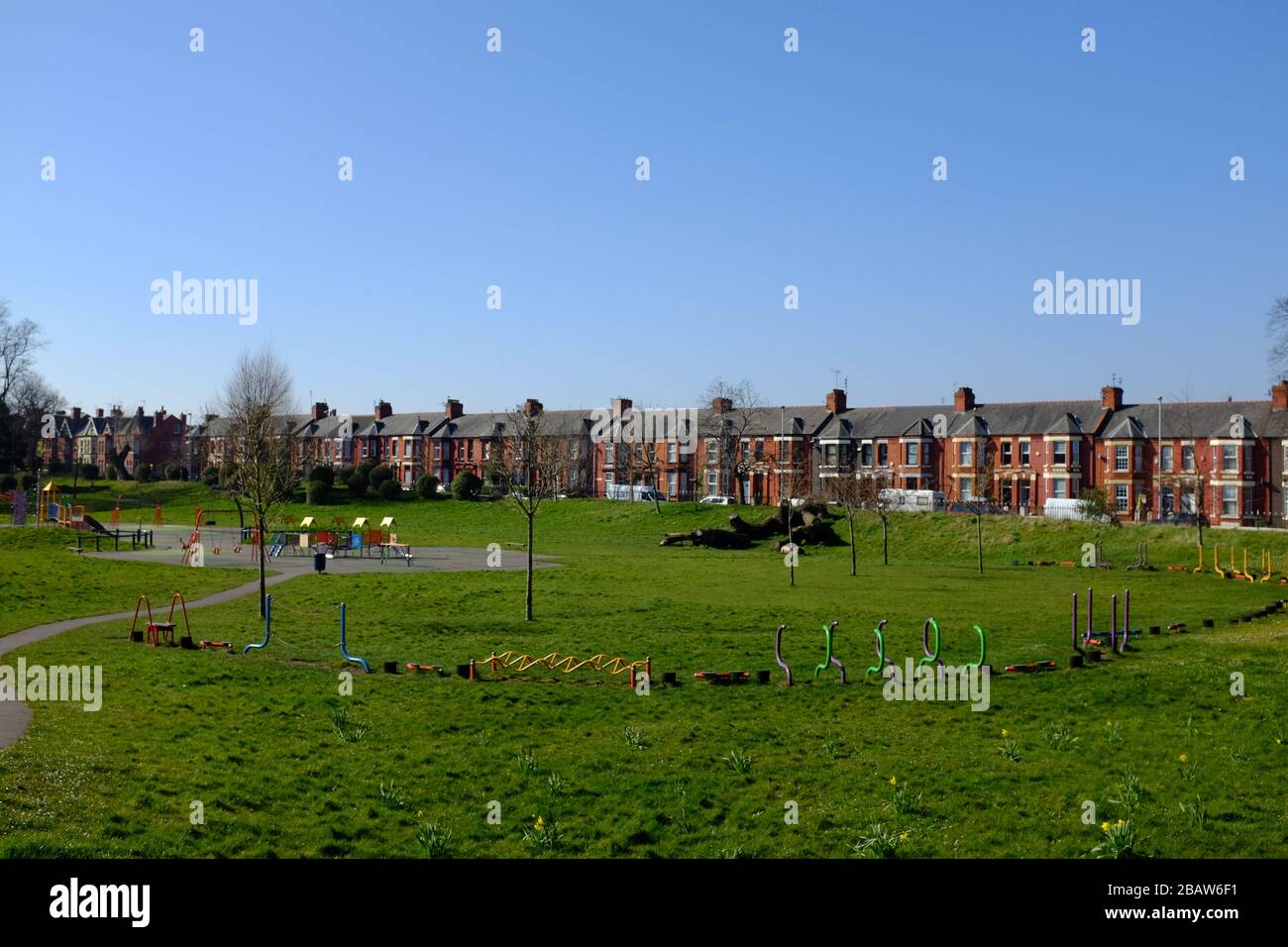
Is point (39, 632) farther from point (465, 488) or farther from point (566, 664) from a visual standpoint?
point (465, 488)

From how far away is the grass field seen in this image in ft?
36.8

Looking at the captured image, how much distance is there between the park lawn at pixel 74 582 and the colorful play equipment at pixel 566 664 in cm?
1160

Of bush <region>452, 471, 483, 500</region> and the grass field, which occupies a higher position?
bush <region>452, 471, 483, 500</region>

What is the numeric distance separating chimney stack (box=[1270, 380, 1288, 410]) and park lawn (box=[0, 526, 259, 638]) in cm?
6384

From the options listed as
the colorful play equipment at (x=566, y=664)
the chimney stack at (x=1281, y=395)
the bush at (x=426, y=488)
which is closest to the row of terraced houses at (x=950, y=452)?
the chimney stack at (x=1281, y=395)

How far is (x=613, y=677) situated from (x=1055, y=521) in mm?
43774

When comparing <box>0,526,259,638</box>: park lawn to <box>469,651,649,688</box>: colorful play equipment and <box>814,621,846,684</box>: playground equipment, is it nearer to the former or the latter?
<box>469,651,649,688</box>: colorful play equipment

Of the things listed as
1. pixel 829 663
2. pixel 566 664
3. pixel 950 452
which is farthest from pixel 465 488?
pixel 829 663

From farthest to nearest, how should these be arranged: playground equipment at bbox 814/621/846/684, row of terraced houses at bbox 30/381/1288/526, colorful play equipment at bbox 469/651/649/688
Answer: row of terraced houses at bbox 30/381/1288/526, colorful play equipment at bbox 469/651/649/688, playground equipment at bbox 814/621/846/684

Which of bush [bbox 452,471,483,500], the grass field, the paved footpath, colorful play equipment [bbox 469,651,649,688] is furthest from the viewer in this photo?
bush [bbox 452,471,483,500]

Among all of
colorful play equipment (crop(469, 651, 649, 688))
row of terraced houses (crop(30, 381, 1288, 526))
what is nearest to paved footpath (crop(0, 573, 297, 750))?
colorful play equipment (crop(469, 651, 649, 688))

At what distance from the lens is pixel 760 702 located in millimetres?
18188
